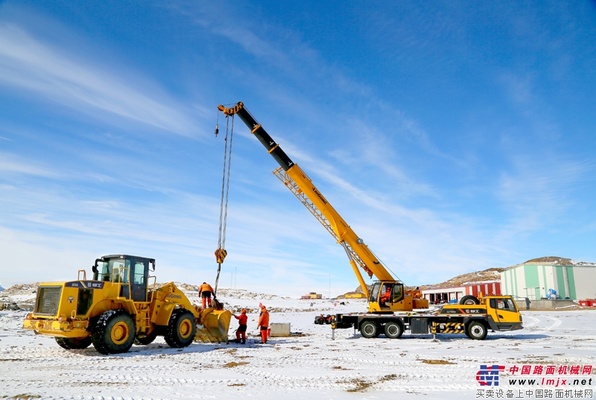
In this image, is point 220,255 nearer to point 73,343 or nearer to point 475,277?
point 73,343

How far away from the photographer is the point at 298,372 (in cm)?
1029

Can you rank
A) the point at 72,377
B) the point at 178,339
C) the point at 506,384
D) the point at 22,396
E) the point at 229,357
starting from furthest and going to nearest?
the point at 178,339 < the point at 229,357 < the point at 72,377 < the point at 506,384 < the point at 22,396

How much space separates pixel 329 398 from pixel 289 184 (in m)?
14.9

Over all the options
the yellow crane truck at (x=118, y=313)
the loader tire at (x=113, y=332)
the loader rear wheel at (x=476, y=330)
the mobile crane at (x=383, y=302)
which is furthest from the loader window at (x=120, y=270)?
the loader rear wheel at (x=476, y=330)

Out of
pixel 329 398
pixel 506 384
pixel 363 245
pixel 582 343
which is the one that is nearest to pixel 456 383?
pixel 506 384

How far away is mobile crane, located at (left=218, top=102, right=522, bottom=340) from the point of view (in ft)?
62.3

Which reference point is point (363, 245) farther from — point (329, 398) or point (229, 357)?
point (329, 398)

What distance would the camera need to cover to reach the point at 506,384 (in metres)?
8.76

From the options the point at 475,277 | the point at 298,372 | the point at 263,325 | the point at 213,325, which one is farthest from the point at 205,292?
the point at 475,277

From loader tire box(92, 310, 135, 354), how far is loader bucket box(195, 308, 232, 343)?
3545mm

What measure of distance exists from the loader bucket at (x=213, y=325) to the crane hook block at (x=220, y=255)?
195 cm

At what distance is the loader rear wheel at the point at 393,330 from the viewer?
64.3 feet

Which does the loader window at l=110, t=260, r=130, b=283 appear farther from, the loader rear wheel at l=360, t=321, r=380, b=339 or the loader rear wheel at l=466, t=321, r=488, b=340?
the loader rear wheel at l=466, t=321, r=488, b=340

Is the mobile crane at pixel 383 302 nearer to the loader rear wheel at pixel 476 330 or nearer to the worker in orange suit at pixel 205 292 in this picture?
the loader rear wheel at pixel 476 330
